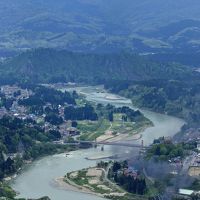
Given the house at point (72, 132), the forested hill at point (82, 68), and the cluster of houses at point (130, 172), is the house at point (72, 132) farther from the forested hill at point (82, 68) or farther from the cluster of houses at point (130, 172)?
the forested hill at point (82, 68)

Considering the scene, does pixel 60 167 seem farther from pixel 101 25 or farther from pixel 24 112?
pixel 101 25

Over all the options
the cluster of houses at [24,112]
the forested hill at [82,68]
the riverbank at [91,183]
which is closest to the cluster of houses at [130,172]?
the riverbank at [91,183]

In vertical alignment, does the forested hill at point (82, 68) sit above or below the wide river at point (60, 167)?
above

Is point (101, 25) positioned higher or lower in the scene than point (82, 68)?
higher

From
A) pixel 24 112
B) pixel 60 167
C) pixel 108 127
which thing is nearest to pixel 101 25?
pixel 24 112

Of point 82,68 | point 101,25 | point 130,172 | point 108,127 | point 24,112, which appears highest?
point 101,25

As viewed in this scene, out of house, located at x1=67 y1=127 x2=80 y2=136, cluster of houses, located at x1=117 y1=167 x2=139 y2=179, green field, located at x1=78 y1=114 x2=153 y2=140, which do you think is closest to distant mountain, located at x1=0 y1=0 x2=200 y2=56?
green field, located at x1=78 y1=114 x2=153 y2=140

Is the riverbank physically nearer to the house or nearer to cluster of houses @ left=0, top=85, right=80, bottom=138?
the house
